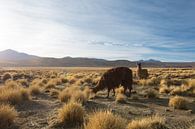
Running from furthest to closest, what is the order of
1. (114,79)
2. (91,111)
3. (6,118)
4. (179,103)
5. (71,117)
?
(114,79)
(179,103)
(91,111)
(71,117)
(6,118)

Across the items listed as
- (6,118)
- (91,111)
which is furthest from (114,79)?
(6,118)

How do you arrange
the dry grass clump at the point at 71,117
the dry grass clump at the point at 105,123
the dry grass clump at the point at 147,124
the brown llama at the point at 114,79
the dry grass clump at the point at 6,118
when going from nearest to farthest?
1. the dry grass clump at the point at 105,123
2. the dry grass clump at the point at 147,124
3. the dry grass clump at the point at 6,118
4. the dry grass clump at the point at 71,117
5. the brown llama at the point at 114,79

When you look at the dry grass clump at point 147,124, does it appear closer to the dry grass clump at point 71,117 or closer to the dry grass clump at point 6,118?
the dry grass clump at point 71,117

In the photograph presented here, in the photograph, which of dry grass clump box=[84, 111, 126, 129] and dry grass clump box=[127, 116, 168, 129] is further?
dry grass clump box=[127, 116, 168, 129]

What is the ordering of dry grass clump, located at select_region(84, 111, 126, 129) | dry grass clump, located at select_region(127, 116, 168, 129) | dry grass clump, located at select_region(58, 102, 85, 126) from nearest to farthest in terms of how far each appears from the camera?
1. dry grass clump, located at select_region(84, 111, 126, 129)
2. dry grass clump, located at select_region(127, 116, 168, 129)
3. dry grass clump, located at select_region(58, 102, 85, 126)

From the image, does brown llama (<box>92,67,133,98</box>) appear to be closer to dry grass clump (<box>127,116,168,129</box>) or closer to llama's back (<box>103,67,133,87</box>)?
llama's back (<box>103,67,133,87</box>)

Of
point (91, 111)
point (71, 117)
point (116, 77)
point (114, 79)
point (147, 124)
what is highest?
point (116, 77)

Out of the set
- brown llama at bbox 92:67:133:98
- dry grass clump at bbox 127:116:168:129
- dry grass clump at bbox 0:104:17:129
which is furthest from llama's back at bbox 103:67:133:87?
dry grass clump at bbox 127:116:168:129

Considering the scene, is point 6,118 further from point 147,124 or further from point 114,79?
point 114,79

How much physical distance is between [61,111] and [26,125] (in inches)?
47.1

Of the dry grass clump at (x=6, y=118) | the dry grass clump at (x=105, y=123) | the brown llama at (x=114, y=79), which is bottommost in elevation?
the dry grass clump at (x=6, y=118)

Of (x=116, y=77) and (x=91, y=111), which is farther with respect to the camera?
(x=116, y=77)

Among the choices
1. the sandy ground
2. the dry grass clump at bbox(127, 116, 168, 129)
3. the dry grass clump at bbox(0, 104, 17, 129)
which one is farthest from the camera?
the sandy ground

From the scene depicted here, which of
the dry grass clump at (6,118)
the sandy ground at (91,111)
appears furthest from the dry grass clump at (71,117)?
the dry grass clump at (6,118)
